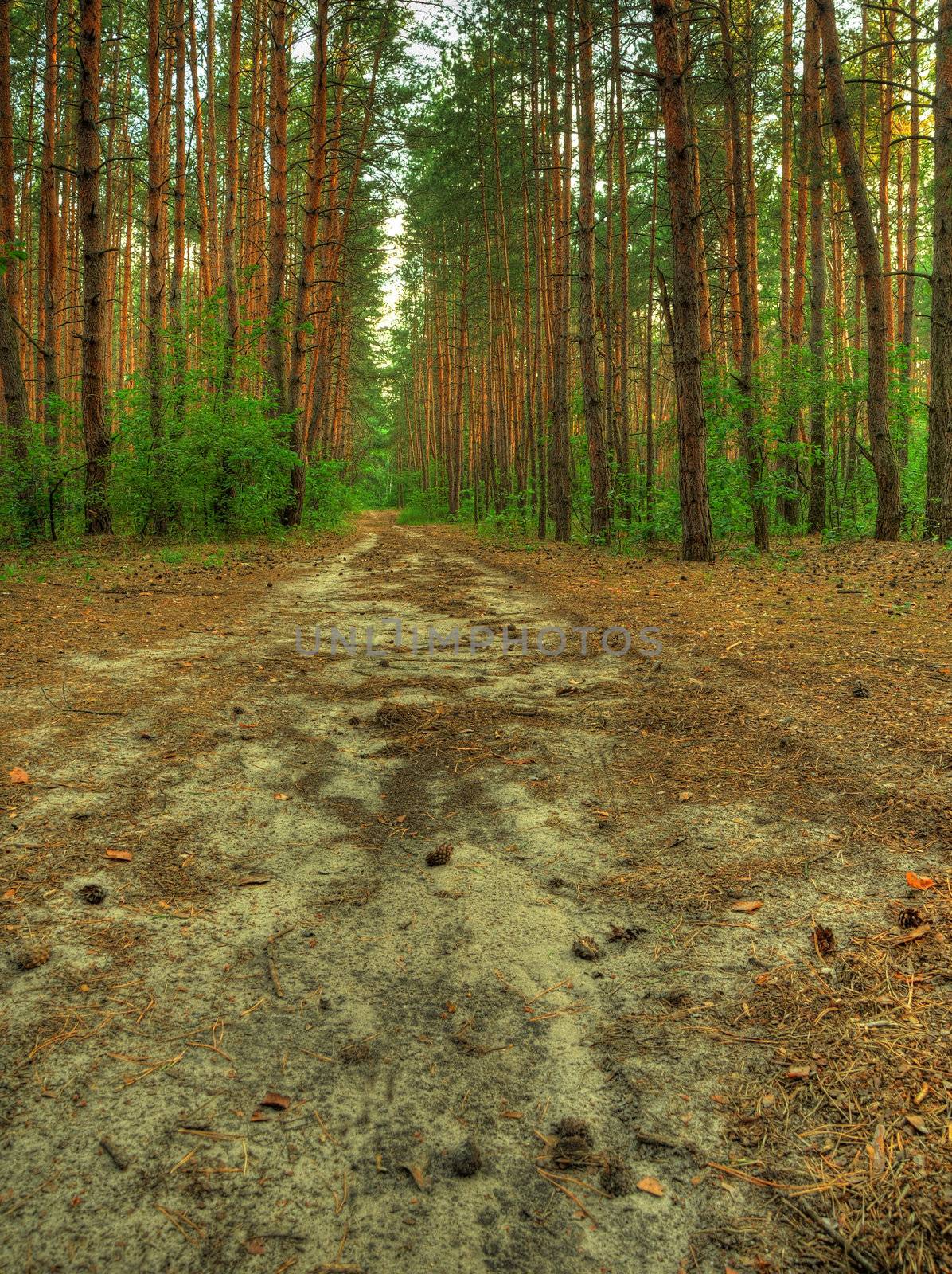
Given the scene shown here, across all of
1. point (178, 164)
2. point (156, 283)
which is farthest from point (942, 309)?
point (178, 164)

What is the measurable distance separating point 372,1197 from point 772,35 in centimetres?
2191

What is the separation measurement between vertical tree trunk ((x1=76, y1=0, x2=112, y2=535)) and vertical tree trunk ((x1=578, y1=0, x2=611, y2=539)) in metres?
7.75

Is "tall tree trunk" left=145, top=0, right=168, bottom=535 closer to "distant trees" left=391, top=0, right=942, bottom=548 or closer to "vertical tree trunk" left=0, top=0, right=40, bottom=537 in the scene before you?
"vertical tree trunk" left=0, top=0, right=40, bottom=537

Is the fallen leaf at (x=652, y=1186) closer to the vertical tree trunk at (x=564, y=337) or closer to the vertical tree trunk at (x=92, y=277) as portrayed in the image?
the vertical tree trunk at (x=92, y=277)

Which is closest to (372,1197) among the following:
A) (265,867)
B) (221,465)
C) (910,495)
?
(265,867)

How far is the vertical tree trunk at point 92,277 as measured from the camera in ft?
35.8

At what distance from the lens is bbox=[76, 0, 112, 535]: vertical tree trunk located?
10.9m

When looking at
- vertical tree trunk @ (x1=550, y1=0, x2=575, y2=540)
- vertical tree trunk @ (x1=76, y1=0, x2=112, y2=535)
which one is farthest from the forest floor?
vertical tree trunk @ (x1=550, y1=0, x2=575, y2=540)

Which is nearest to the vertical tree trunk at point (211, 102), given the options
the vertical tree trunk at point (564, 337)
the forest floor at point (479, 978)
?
the vertical tree trunk at point (564, 337)

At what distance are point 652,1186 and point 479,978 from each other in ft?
2.36

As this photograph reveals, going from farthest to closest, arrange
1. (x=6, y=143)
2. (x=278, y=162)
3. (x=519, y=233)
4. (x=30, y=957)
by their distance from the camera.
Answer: (x=519, y=233)
(x=278, y=162)
(x=6, y=143)
(x=30, y=957)

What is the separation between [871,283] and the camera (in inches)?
432

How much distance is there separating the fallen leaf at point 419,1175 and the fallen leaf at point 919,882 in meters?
1.76

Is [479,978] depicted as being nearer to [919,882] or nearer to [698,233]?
[919,882]
